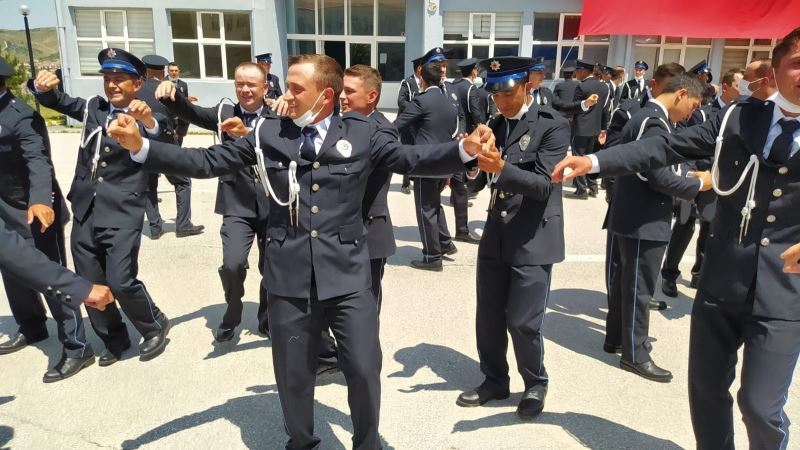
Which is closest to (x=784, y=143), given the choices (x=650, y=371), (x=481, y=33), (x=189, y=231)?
(x=650, y=371)

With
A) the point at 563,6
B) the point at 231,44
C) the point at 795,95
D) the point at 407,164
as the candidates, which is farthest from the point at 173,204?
the point at 563,6

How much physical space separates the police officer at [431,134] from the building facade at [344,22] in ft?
41.6

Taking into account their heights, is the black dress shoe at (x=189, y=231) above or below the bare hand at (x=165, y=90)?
below

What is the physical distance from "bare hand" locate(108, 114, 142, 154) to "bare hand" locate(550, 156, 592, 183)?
1.95 m

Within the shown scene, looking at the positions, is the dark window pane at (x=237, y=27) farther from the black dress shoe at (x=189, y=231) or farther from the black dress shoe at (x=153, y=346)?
the black dress shoe at (x=153, y=346)

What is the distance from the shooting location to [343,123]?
312 centimetres

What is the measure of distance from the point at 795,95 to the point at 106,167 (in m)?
4.25

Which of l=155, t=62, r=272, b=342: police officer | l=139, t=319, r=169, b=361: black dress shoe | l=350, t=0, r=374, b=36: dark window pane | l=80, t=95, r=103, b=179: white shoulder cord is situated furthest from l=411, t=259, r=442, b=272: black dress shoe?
l=350, t=0, r=374, b=36: dark window pane

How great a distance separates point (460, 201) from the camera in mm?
7848

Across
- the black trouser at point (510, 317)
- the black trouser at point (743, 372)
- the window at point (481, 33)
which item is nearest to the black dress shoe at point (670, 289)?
the black trouser at point (510, 317)

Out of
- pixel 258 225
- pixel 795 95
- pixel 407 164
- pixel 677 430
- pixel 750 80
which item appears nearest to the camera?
pixel 795 95

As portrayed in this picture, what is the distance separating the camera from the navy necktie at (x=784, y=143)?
2549 mm

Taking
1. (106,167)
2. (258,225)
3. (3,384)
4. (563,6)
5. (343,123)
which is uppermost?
(563,6)

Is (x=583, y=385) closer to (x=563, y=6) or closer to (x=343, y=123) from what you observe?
(x=343, y=123)
